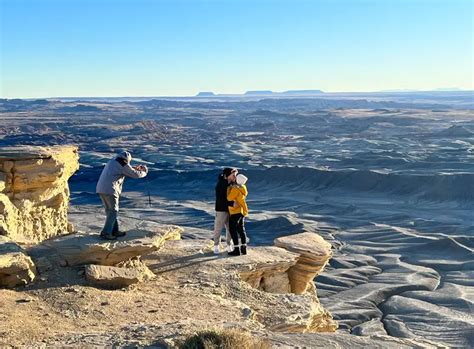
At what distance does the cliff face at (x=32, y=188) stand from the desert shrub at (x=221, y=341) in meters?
5.00

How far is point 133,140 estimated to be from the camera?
58.6 metres

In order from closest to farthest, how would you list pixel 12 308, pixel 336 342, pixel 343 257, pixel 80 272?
pixel 336 342 → pixel 12 308 → pixel 80 272 → pixel 343 257

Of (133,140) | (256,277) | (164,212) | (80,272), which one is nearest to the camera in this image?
(80,272)

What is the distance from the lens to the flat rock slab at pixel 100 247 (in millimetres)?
7512

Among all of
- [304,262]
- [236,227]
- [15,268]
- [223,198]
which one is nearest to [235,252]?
[236,227]

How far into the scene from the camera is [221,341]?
5.04 metres

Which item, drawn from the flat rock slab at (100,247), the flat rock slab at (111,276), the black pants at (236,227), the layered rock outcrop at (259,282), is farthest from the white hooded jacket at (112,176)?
the black pants at (236,227)

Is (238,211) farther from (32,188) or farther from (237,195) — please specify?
(32,188)

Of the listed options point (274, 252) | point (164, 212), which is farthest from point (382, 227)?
point (274, 252)

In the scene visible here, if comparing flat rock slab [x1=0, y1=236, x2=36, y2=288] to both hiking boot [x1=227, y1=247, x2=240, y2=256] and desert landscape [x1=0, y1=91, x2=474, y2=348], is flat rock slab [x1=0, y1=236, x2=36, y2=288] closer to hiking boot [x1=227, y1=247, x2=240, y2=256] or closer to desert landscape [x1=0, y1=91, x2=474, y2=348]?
desert landscape [x1=0, y1=91, x2=474, y2=348]

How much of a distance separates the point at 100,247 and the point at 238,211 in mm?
2155

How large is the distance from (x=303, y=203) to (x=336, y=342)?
24.6 m

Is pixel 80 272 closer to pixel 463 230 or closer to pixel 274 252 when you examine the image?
pixel 274 252

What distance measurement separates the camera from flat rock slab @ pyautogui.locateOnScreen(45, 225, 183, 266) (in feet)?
24.6
